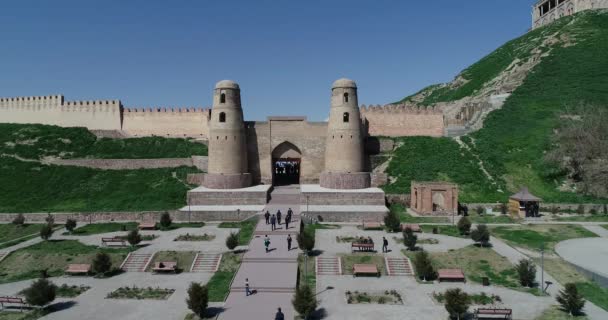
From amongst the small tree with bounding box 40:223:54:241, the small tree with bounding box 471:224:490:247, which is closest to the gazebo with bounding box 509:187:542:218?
the small tree with bounding box 471:224:490:247

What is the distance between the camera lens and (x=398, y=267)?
17.3 metres

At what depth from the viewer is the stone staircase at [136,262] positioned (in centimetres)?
1761

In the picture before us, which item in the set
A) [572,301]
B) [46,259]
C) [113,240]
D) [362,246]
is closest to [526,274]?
[572,301]

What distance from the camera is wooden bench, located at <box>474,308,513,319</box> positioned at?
12773 millimetres

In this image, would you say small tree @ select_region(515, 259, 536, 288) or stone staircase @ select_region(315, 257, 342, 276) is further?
stone staircase @ select_region(315, 257, 342, 276)

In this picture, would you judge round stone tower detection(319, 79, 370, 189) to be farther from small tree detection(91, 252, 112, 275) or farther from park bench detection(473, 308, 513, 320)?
park bench detection(473, 308, 513, 320)

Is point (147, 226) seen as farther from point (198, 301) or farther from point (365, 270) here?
point (365, 270)

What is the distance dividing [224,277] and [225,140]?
1483 centimetres

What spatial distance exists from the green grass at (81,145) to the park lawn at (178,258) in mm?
16321

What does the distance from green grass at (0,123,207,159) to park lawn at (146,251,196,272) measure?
53.5 ft

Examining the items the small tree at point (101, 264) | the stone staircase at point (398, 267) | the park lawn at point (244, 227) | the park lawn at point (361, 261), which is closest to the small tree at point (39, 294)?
the small tree at point (101, 264)

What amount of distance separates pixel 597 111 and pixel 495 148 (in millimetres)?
9538

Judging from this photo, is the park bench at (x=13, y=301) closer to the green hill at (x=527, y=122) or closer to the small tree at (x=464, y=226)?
the small tree at (x=464, y=226)

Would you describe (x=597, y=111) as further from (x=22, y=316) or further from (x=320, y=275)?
(x=22, y=316)
